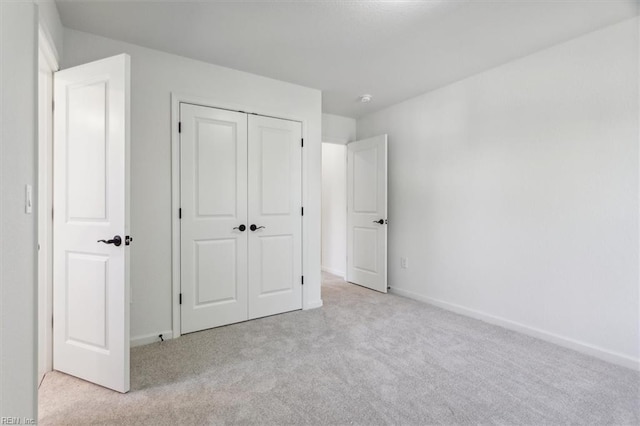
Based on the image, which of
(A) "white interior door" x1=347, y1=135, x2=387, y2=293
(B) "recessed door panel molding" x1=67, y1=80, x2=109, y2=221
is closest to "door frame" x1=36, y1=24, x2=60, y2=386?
(B) "recessed door panel molding" x1=67, y1=80, x2=109, y2=221

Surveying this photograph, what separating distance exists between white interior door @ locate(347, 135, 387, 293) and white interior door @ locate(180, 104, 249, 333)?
1811 mm

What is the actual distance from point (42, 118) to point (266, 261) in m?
2.06

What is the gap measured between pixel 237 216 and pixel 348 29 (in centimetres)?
187

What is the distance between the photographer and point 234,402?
5.82 ft

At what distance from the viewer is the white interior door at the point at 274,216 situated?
3.11m

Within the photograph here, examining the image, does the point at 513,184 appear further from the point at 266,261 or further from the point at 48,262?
the point at 48,262

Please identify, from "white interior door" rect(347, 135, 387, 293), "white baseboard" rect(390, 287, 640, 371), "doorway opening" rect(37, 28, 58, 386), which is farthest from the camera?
"white interior door" rect(347, 135, 387, 293)

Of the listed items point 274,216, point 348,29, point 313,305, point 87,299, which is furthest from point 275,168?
point 87,299

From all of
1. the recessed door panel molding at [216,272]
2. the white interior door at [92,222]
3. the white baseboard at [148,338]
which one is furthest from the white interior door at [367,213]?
the white interior door at [92,222]

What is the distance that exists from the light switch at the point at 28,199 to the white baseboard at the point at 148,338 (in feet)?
4.96

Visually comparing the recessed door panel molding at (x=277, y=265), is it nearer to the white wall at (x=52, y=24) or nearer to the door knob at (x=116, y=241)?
the door knob at (x=116, y=241)

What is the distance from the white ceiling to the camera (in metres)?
2.05

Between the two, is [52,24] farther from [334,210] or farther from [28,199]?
[334,210]

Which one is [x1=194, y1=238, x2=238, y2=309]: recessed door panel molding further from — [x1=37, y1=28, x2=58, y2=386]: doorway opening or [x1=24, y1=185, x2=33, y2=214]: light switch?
[x1=24, y1=185, x2=33, y2=214]: light switch
